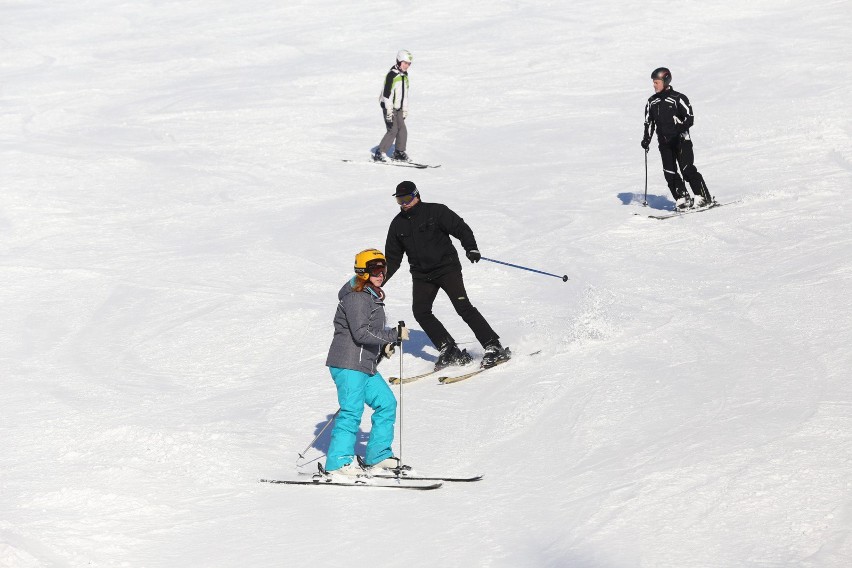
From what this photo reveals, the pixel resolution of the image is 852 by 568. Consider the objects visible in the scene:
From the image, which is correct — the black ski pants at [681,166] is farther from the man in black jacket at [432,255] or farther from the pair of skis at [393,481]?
the pair of skis at [393,481]

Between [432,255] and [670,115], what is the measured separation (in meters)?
5.50

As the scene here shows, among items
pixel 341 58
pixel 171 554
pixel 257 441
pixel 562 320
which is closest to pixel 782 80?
pixel 341 58

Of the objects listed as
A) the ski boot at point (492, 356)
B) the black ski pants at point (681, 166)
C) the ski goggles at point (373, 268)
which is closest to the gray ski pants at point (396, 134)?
the black ski pants at point (681, 166)

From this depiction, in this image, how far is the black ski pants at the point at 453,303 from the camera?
30.0 ft

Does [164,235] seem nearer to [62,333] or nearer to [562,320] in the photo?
[62,333]

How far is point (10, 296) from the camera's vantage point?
12523 mm

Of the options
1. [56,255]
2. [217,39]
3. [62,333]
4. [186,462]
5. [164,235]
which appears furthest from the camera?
[217,39]

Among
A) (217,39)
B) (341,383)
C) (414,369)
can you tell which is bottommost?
(414,369)

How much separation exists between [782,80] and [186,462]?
1602 cm

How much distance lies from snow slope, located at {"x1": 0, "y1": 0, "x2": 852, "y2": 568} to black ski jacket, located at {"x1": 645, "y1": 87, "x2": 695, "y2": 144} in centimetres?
110

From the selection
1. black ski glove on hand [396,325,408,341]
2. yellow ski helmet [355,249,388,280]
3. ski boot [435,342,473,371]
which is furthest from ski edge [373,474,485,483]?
ski boot [435,342,473,371]

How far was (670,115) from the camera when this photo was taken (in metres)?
13.3

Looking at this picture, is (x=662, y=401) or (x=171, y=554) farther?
(x=662, y=401)

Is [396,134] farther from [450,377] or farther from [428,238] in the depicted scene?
[450,377]
